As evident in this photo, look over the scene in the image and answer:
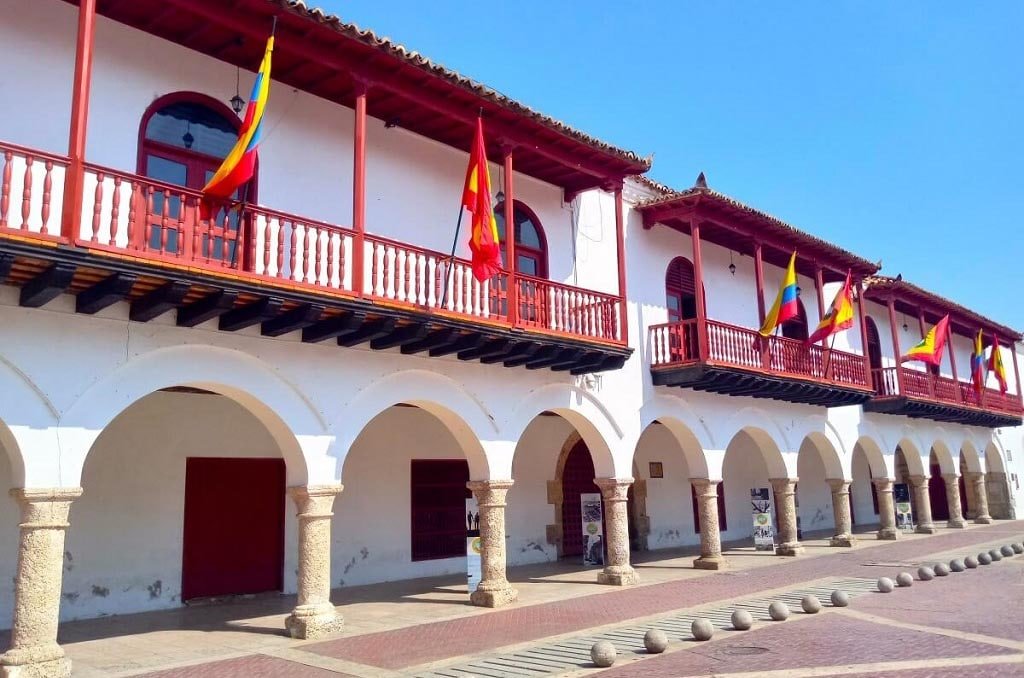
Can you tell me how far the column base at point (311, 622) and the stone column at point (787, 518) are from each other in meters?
10.4

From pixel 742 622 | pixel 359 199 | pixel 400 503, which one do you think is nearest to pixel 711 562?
pixel 400 503

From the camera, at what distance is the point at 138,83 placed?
29.0 ft

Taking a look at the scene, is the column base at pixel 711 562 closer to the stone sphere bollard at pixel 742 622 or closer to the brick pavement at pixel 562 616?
the brick pavement at pixel 562 616

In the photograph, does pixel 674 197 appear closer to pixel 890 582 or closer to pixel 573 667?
pixel 890 582

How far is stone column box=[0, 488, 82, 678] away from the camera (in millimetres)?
6672

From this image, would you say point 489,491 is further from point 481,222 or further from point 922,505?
point 922,505

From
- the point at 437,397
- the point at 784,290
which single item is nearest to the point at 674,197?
the point at 784,290

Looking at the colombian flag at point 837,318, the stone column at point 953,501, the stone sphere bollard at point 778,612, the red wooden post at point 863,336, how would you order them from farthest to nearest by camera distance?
1. the stone column at point 953,501
2. the red wooden post at point 863,336
3. the colombian flag at point 837,318
4. the stone sphere bollard at point 778,612

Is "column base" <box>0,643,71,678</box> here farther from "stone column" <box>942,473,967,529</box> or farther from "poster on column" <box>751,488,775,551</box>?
"stone column" <box>942,473,967,529</box>

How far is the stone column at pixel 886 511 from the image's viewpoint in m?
19.2

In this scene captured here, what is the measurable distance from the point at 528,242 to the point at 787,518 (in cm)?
796

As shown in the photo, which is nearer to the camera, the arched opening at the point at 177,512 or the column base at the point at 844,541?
the arched opening at the point at 177,512

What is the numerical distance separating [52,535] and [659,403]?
380 inches

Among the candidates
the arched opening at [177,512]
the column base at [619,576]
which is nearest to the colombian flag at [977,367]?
the column base at [619,576]
